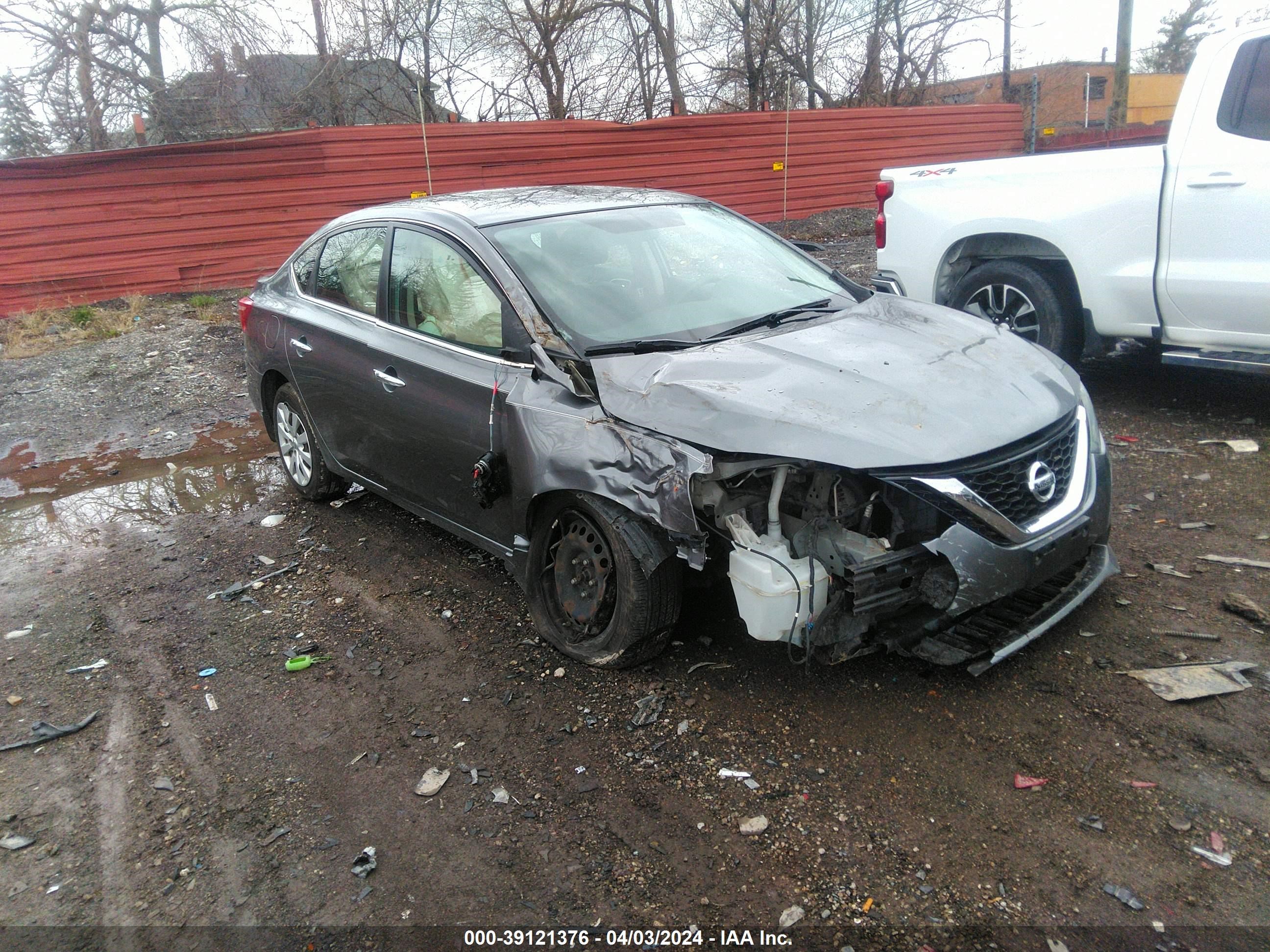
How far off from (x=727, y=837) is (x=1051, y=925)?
856mm

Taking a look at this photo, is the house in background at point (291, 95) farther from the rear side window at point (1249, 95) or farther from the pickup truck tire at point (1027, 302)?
the rear side window at point (1249, 95)

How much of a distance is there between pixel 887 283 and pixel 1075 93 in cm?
4246

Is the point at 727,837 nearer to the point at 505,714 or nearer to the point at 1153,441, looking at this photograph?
the point at 505,714

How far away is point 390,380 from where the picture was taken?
4.18m

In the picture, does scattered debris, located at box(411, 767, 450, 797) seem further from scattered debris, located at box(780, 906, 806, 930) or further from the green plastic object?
scattered debris, located at box(780, 906, 806, 930)

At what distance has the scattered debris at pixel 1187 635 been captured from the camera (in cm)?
335

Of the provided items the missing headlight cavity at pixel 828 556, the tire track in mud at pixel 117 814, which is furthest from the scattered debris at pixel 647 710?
the tire track in mud at pixel 117 814

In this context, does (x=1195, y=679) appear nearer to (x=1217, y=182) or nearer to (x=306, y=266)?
(x=1217, y=182)

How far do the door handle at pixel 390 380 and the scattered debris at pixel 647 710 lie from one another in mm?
1798

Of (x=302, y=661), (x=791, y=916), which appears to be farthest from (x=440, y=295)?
(x=791, y=916)

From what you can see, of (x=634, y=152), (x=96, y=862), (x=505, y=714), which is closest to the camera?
(x=96, y=862)

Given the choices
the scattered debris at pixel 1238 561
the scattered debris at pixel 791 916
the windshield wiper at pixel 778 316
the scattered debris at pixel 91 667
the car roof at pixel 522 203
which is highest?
the car roof at pixel 522 203

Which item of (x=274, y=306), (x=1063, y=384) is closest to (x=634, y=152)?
(x=274, y=306)

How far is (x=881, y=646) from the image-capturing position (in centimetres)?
302
